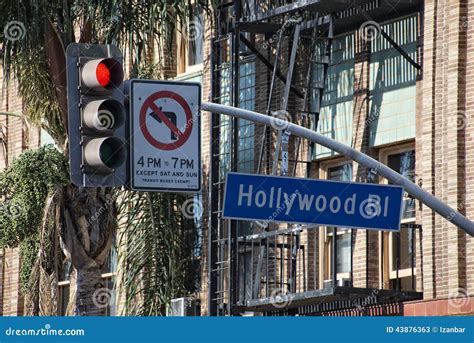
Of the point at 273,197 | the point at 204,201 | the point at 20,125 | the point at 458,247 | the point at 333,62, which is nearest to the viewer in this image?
the point at 273,197

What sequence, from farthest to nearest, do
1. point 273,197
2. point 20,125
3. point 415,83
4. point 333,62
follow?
point 20,125
point 333,62
point 415,83
point 273,197

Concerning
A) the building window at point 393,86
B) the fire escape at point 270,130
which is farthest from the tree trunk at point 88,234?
the building window at point 393,86

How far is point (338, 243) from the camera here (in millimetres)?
25828

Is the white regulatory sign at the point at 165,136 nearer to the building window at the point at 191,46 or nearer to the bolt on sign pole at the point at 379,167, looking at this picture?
the bolt on sign pole at the point at 379,167

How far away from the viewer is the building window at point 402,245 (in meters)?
24.4

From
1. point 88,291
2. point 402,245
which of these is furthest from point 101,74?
point 88,291

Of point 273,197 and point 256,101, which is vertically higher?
point 256,101

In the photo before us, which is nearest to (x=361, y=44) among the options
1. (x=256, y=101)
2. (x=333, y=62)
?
(x=333, y=62)

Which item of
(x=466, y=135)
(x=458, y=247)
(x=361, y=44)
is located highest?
(x=361, y=44)

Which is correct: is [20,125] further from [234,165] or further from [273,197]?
[273,197]

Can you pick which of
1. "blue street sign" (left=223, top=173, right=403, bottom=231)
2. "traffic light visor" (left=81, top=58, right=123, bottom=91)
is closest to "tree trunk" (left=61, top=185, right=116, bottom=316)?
"blue street sign" (left=223, top=173, right=403, bottom=231)

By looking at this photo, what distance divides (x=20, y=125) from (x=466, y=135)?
548 inches

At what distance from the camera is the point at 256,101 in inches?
1096

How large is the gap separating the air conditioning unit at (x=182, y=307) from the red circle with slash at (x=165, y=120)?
9.21m
